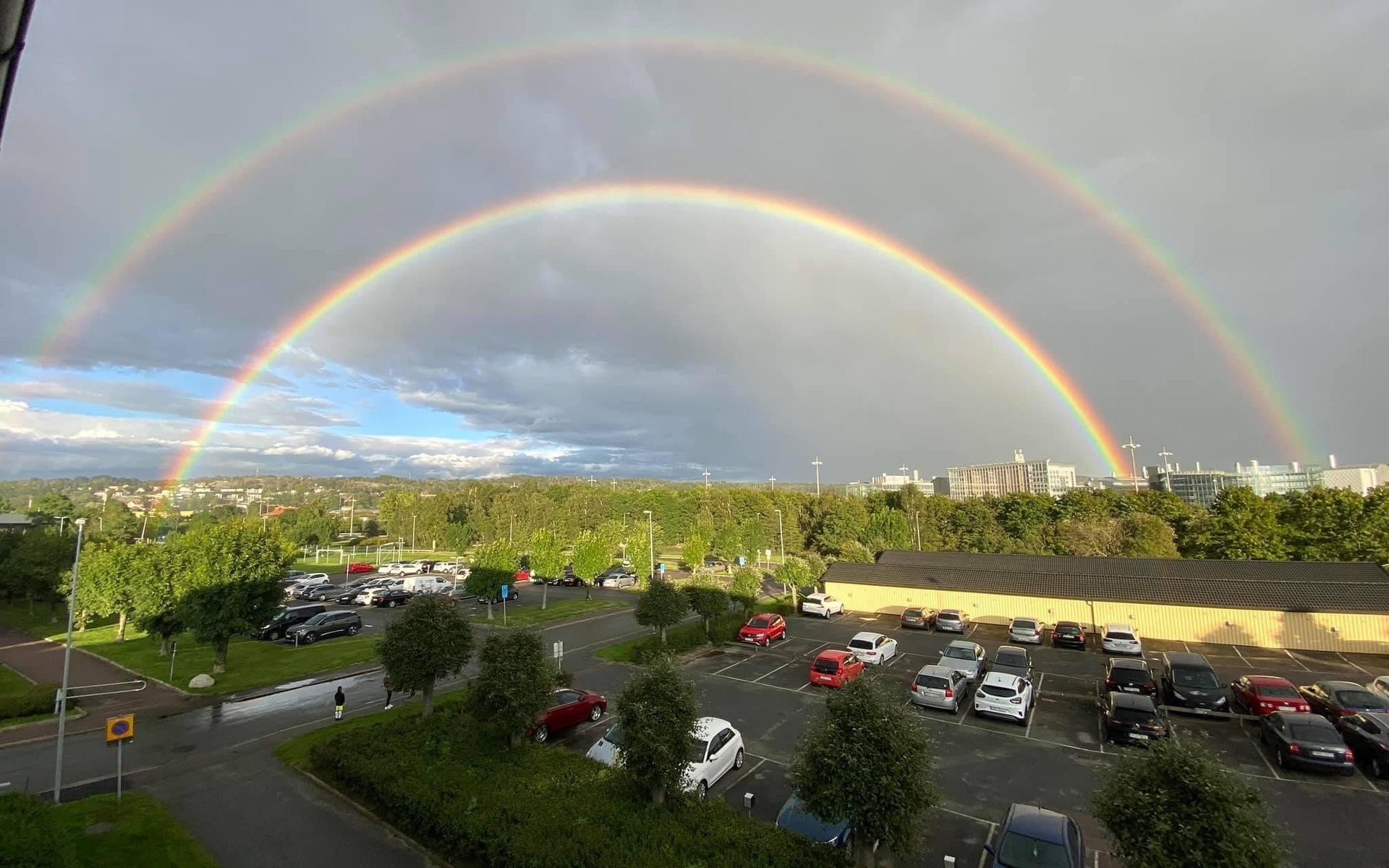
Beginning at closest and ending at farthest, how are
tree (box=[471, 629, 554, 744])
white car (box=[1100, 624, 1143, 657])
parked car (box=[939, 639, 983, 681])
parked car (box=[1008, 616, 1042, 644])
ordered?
1. tree (box=[471, 629, 554, 744])
2. parked car (box=[939, 639, 983, 681])
3. white car (box=[1100, 624, 1143, 657])
4. parked car (box=[1008, 616, 1042, 644])

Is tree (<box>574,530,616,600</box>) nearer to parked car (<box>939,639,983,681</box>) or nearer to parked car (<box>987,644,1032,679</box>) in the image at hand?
parked car (<box>939,639,983,681</box>)

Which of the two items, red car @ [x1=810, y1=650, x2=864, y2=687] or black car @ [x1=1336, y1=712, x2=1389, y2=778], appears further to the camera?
red car @ [x1=810, y1=650, x2=864, y2=687]

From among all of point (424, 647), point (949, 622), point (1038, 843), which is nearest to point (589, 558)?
point (949, 622)

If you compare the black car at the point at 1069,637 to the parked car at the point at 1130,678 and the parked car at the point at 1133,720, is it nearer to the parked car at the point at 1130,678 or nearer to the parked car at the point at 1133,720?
the parked car at the point at 1130,678

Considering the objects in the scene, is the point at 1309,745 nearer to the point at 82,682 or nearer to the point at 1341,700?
the point at 1341,700

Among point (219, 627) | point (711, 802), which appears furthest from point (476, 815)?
point (219, 627)

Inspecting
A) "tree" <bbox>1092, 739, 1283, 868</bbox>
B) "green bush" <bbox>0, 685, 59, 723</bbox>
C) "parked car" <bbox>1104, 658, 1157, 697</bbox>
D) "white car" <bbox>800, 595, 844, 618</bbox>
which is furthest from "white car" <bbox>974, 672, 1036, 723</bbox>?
"green bush" <bbox>0, 685, 59, 723</bbox>

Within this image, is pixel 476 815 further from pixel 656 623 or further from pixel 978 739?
pixel 656 623
